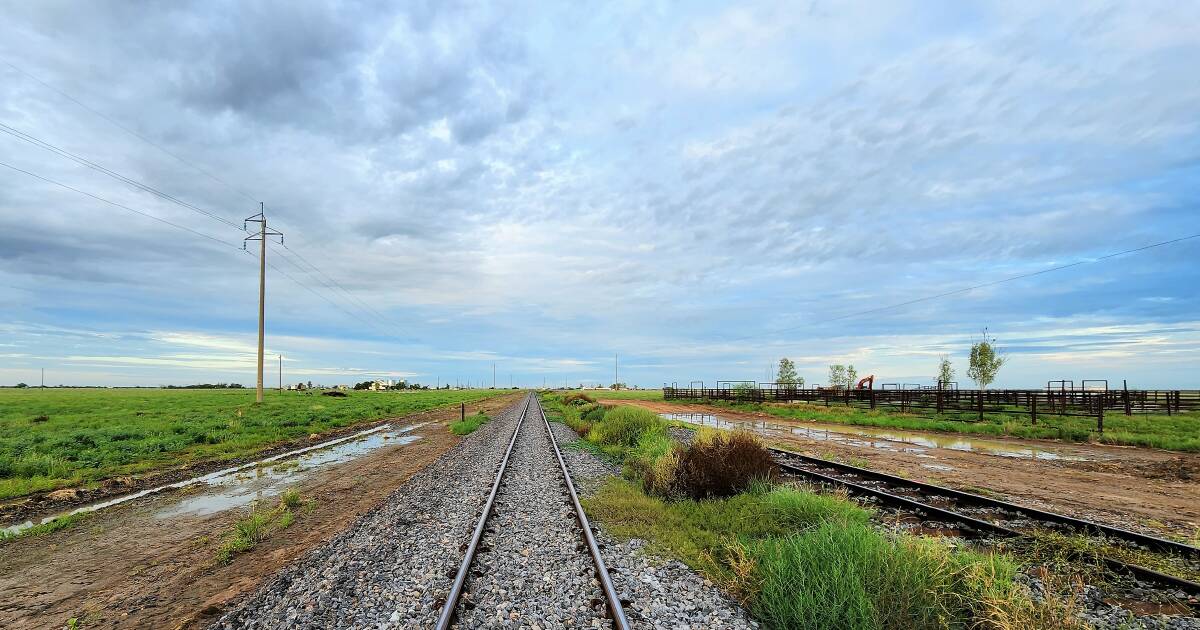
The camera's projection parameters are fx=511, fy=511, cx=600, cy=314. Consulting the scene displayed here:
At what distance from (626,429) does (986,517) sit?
39.4 ft

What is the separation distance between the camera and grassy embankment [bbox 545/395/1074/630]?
181 inches

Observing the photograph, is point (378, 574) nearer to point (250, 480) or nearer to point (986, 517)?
point (986, 517)

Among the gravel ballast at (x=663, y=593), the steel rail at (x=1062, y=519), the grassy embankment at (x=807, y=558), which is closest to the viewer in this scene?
the grassy embankment at (x=807, y=558)

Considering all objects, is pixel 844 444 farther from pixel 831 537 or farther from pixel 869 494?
pixel 831 537

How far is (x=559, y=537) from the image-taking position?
299 inches

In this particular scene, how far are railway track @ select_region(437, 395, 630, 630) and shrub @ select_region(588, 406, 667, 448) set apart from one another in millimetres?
7444

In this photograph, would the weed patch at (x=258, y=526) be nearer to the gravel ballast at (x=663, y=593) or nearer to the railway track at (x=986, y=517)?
the gravel ballast at (x=663, y=593)

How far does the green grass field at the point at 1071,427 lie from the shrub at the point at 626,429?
16.6 m

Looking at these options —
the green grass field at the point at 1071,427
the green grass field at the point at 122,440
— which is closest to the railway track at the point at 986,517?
the green grass field at the point at 1071,427

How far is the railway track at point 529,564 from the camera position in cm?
519

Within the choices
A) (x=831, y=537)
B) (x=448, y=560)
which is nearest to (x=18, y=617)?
(x=448, y=560)

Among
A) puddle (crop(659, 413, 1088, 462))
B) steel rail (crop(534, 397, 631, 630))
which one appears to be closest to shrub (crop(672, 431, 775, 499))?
steel rail (crop(534, 397, 631, 630))

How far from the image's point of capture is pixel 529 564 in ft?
21.2

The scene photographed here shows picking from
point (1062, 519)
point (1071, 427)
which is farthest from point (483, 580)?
point (1071, 427)
